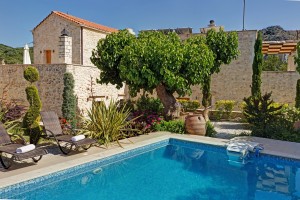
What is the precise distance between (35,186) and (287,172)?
22.1 feet

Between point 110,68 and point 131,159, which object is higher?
point 110,68

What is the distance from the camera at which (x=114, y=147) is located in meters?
9.16

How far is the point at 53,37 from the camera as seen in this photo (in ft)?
71.2

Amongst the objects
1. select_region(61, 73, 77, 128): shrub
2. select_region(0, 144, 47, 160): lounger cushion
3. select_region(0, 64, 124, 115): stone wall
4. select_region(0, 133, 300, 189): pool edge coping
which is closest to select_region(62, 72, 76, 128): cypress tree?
select_region(61, 73, 77, 128): shrub

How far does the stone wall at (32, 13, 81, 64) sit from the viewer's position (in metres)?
20.0

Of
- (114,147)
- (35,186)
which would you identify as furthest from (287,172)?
(35,186)

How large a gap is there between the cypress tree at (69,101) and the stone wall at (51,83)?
0.57 m

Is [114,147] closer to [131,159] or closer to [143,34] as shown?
[131,159]

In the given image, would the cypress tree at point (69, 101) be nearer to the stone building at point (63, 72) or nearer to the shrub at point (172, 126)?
the stone building at point (63, 72)

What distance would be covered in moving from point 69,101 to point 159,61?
18.7ft

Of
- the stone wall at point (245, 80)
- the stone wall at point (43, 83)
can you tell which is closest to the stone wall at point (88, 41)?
the stone wall at point (43, 83)

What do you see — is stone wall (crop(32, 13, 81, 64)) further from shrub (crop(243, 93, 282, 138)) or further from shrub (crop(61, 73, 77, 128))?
shrub (crop(243, 93, 282, 138))

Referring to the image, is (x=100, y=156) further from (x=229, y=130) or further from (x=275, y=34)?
(x=275, y=34)

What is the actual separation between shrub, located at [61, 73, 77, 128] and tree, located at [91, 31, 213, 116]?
2.71m
